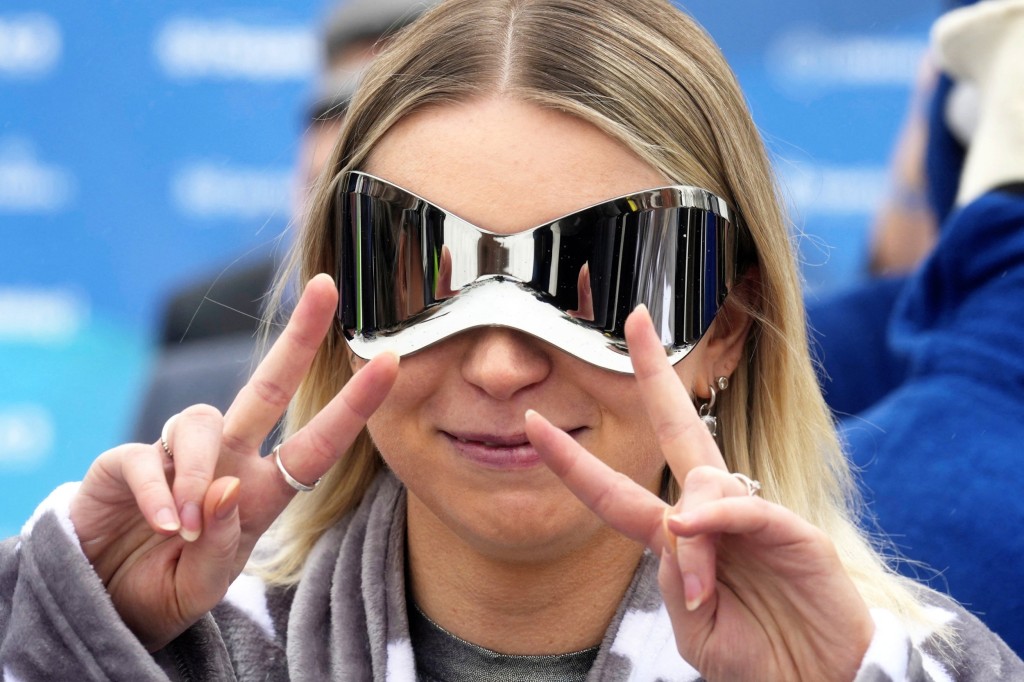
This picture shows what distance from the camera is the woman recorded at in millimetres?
1842

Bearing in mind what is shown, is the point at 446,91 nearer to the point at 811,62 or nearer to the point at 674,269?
the point at 674,269

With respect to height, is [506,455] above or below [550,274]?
below

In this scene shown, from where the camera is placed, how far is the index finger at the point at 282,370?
6.12ft

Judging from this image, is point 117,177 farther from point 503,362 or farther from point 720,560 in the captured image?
point 720,560

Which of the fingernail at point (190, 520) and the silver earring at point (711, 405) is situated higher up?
the silver earring at point (711, 405)

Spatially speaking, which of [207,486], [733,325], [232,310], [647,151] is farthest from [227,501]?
[232,310]

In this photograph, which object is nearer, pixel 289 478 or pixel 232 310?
pixel 289 478

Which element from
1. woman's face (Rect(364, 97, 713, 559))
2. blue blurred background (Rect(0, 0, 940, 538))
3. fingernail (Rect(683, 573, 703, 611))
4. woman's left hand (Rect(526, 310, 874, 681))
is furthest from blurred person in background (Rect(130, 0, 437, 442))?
fingernail (Rect(683, 573, 703, 611))

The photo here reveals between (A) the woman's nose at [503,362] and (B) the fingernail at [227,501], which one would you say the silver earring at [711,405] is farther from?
(B) the fingernail at [227,501]

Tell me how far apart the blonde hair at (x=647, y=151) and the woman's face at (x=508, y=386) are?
6 centimetres

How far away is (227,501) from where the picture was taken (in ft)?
6.07

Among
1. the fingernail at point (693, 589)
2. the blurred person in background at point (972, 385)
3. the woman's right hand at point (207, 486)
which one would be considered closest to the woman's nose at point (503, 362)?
the woman's right hand at point (207, 486)

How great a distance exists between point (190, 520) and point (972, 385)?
5.32ft

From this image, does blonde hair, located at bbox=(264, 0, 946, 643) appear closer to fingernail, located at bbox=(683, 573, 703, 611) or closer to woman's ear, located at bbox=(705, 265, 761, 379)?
woman's ear, located at bbox=(705, 265, 761, 379)
